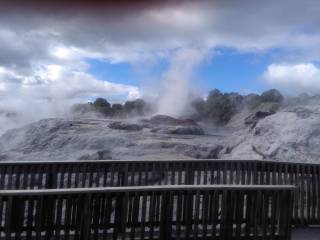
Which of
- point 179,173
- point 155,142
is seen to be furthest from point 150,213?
point 155,142

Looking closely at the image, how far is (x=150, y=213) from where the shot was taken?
495cm

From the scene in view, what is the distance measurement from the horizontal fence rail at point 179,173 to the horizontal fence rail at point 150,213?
4.00ft

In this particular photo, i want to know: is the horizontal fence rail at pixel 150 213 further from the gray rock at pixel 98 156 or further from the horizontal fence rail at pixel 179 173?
the gray rock at pixel 98 156

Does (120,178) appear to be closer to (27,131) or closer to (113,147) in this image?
(113,147)

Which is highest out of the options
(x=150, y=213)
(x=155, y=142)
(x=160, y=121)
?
(x=160, y=121)

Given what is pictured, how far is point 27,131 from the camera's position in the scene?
48.2 feet

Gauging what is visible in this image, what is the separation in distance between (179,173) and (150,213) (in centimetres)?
194

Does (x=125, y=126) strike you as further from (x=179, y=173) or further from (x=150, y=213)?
(x=150, y=213)

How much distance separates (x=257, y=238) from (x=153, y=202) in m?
1.35

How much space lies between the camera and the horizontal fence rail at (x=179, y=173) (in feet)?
20.3

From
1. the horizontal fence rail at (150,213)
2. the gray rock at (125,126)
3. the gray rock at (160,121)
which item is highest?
the gray rock at (160,121)

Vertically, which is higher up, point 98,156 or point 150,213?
point 98,156

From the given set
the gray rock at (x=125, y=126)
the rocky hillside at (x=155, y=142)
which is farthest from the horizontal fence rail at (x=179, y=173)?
the gray rock at (x=125, y=126)

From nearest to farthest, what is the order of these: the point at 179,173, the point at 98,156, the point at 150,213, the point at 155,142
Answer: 1. the point at 150,213
2. the point at 179,173
3. the point at 98,156
4. the point at 155,142
